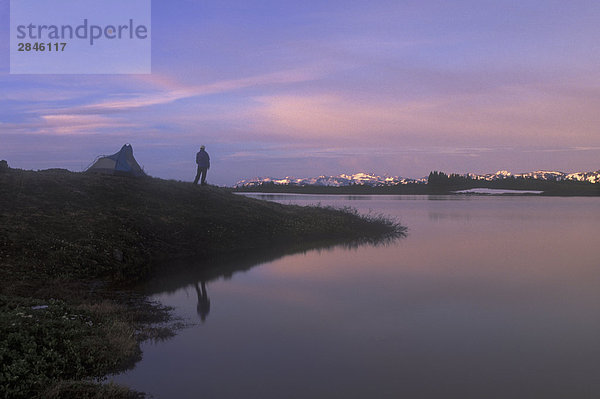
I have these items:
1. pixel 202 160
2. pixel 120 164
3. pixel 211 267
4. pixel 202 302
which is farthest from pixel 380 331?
pixel 120 164

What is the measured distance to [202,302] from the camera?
19.3 meters

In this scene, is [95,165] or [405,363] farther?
[95,165]

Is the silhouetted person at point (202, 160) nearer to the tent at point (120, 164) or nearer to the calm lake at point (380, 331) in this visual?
the tent at point (120, 164)

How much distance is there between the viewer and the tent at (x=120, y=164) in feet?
141

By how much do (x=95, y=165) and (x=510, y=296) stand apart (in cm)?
3898

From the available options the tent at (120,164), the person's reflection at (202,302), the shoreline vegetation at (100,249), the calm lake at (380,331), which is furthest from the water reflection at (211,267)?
the tent at (120,164)

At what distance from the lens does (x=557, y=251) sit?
120ft

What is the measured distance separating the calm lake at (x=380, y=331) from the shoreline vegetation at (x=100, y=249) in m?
1.33

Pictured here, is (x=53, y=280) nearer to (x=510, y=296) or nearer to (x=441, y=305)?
(x=441, y=305)

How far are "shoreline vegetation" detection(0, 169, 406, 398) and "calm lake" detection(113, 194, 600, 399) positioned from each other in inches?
52.5

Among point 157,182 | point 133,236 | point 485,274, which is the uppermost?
point 157,182

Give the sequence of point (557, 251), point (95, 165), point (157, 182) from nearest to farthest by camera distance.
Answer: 1. point (557, 251)
2. point (157, 182)
3. point (95, 165)

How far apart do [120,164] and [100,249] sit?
20.1m

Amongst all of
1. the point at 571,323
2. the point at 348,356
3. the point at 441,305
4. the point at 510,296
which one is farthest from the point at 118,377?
the point at 510,296
